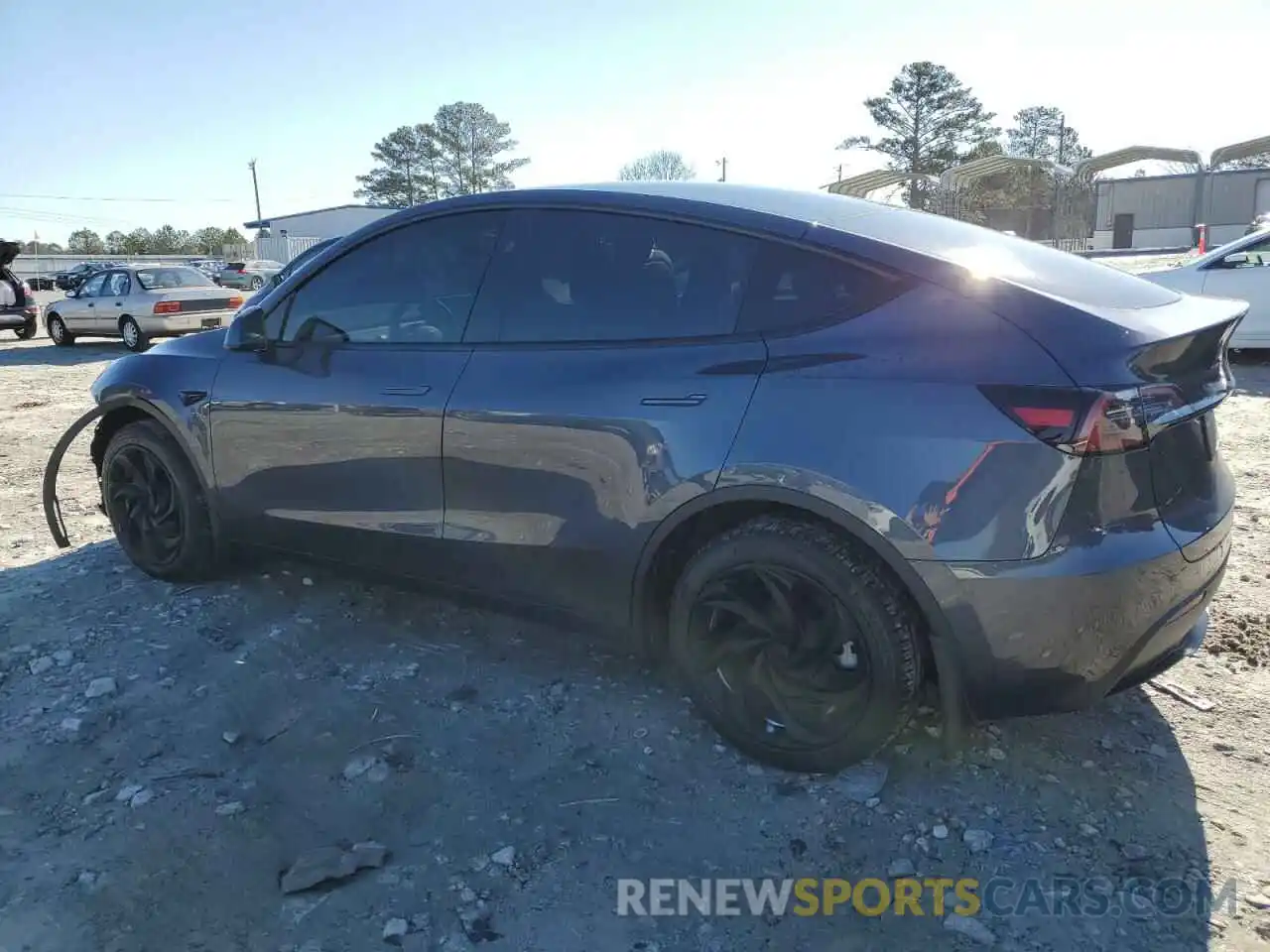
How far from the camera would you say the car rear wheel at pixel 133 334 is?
1597 cm

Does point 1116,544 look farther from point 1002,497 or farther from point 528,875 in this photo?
point 528,875

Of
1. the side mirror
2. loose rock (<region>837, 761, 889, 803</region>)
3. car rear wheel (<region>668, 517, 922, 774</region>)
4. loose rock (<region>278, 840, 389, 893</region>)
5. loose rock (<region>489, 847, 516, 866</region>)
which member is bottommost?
loose rock (<region>489, 847, 516, 866</region>)

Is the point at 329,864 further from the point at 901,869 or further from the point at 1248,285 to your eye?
the point at 1248,285

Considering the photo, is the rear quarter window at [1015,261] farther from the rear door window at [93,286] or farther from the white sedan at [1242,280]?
the rear door window at [93,286]

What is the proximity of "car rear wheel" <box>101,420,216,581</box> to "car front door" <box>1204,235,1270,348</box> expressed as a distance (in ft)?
33.4

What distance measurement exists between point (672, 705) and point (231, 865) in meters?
1.41

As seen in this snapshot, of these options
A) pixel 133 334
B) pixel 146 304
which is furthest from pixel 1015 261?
pixel 133 334

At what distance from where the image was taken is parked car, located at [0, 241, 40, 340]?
58.9ft

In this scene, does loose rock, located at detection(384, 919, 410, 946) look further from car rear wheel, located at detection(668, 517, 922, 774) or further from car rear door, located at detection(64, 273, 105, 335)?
car rear door, located at detection(64, 273, 105, 335)

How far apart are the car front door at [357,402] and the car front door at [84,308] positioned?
A: 15157 mm

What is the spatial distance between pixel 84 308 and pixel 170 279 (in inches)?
70.4

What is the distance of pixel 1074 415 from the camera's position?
2.23 meters

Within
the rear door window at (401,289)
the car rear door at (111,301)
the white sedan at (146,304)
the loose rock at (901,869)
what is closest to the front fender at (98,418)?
the rear door window at (401,289)

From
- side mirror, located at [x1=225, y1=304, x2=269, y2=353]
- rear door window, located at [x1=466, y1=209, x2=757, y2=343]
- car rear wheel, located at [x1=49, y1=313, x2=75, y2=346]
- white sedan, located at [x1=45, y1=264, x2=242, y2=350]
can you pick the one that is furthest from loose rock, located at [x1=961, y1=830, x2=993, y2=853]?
car rear wheel, located at [x1=49, y1=313, x2=75, y2=346]
